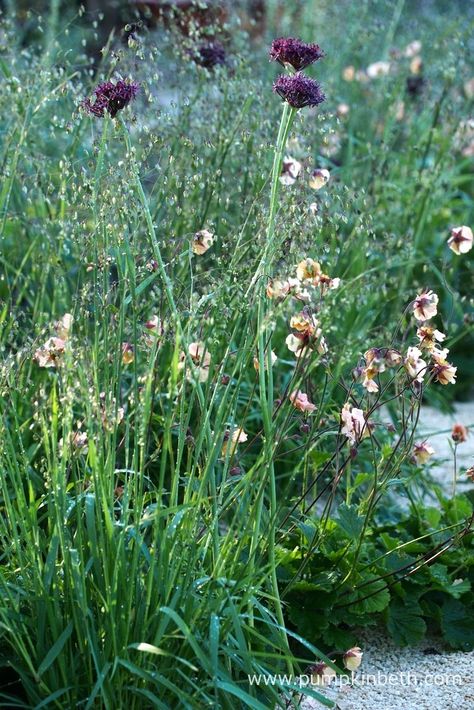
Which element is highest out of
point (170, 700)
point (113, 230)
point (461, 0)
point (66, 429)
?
point (461, 0)

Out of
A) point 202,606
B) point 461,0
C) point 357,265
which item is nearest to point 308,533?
point 202,606

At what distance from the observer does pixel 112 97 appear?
1887mm

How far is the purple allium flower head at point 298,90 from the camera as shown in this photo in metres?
1.89

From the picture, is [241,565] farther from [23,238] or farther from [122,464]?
[23,238]

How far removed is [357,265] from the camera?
3.74 m

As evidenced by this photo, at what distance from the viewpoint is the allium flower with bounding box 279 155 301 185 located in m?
2.32

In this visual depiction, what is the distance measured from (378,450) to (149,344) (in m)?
1.20

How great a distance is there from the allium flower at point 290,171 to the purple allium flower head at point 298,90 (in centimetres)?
33

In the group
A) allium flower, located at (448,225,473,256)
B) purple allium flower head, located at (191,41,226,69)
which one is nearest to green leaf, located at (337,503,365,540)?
allium flower, located at (448,225,473,256)

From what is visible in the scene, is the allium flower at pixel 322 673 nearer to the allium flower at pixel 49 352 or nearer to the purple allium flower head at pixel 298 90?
the allium flower at pixel 49 352

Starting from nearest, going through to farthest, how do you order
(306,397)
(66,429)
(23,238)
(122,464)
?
(66,429) < (306,397) < (122,464) < (23,238)

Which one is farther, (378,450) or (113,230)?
(378,450)

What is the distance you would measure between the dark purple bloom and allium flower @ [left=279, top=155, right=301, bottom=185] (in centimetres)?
46

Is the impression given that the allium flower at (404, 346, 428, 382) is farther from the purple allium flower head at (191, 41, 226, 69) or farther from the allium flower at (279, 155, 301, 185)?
the purple allium flower head at (191, 41, 226, 69)
